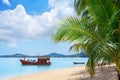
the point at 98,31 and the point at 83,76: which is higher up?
the point at 98,31

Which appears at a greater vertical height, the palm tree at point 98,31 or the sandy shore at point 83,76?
the palm tree at point 98,31

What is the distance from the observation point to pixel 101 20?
871cm

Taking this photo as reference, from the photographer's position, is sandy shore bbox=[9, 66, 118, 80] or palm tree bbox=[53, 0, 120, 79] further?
sandy shore bbox=[9, 66, 118, 80]

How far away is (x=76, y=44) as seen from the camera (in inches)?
360

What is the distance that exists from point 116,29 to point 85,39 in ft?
3.45

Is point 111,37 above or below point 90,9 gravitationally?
below

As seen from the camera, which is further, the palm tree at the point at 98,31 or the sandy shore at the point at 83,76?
the sandy shore at the point at 83,76

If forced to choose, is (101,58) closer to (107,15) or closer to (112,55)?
(112,55)

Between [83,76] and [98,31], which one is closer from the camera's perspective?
[98,31]

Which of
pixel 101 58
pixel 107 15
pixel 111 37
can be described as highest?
pixel 107 15

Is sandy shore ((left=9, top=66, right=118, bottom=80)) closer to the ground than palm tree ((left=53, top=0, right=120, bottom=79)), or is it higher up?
closer to the ground

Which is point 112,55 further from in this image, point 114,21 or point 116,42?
point 114,21

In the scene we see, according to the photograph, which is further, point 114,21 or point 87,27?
point 87,27

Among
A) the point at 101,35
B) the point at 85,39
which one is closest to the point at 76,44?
the point at 85,39
